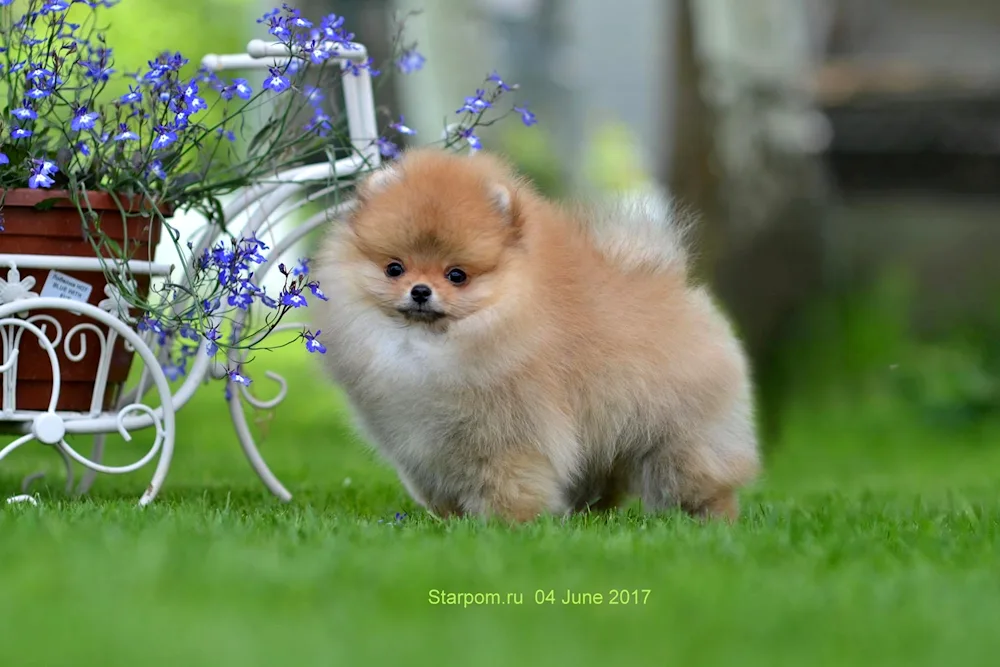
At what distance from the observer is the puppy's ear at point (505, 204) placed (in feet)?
11.4

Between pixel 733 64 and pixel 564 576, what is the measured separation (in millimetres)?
5662

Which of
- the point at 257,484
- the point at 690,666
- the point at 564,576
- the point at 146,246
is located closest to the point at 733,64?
the point at 257,484

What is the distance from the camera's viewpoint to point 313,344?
141 inches

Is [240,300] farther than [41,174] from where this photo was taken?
Yes

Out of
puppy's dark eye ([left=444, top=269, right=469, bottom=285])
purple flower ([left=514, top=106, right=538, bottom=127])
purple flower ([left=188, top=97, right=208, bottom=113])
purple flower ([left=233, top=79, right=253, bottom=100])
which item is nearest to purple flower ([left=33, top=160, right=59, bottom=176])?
purple flower ([left=188, top=97, right=208, bottom=113])

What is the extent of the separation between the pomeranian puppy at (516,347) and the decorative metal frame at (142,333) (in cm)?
32

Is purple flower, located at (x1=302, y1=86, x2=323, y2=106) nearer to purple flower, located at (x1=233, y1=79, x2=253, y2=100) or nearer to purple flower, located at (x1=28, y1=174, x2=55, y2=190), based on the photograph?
purple flower, located at (x1=233, y1=79, x2=253, y2=100)

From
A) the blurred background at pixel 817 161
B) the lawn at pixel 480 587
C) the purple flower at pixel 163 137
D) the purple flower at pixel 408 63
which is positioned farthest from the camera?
the blurred background at pixel 817 161

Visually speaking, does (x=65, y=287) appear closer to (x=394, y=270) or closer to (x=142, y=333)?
(x=142, y=333)

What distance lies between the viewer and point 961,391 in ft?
25.7

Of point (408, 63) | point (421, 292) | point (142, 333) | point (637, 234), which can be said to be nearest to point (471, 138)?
point (408, 63)

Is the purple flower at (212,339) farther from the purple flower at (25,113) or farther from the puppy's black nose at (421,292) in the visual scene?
the purple flower at (25,113)

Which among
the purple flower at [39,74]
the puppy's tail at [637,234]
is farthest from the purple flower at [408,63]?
the purple flower at [39,74]

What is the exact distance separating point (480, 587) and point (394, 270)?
1087 millimetres
